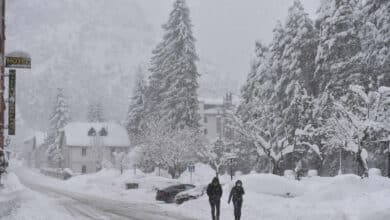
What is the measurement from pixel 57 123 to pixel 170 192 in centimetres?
7257

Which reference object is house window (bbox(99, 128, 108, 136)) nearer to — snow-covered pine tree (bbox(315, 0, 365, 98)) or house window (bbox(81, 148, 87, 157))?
house window (bbox(81, 148, 87, 157))

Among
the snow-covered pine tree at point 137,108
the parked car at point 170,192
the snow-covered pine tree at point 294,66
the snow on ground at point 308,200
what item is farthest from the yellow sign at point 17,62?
the snow-covered pine tree at point 137,108

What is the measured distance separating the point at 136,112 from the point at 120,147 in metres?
20.6

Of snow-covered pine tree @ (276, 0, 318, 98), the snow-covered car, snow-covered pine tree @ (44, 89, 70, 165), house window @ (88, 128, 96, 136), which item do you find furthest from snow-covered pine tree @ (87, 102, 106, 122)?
the snow-covered car

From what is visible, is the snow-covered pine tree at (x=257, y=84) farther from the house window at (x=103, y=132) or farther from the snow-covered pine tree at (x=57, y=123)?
the snow-covered pine tree at (x=57, y=123)

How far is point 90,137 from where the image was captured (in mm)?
97875

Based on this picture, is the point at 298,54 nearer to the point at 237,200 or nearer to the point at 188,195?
the point at 188,195

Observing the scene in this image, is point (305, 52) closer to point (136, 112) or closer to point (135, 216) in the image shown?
point (135, 216)

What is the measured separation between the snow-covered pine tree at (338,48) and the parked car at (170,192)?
14152mm

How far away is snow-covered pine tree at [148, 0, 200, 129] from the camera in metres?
60.3

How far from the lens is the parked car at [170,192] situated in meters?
34.2

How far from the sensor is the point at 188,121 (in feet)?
197

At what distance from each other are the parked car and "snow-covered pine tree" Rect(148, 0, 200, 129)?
24217 mm

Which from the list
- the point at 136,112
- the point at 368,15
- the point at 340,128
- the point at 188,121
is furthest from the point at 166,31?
the point at 340,128
